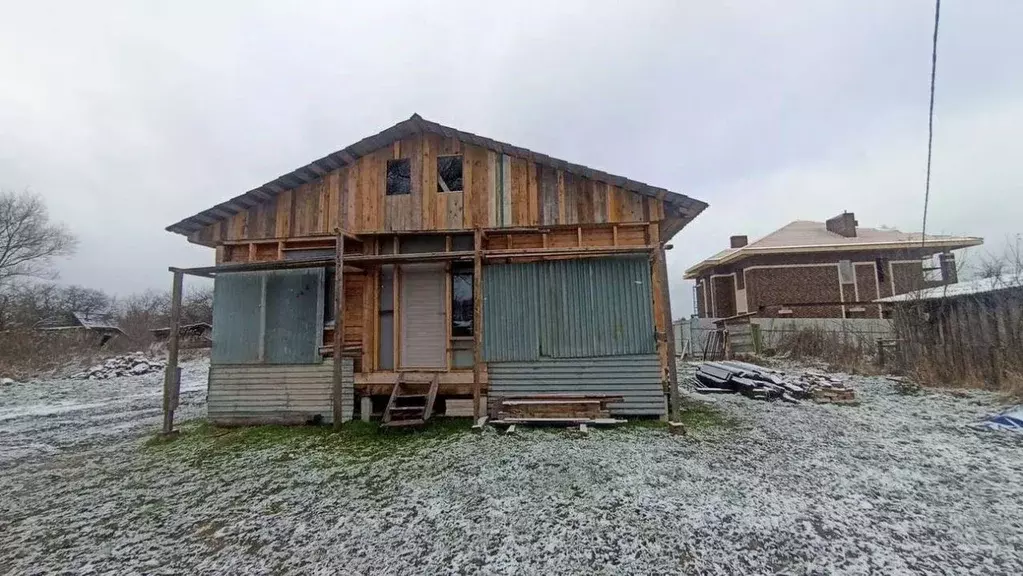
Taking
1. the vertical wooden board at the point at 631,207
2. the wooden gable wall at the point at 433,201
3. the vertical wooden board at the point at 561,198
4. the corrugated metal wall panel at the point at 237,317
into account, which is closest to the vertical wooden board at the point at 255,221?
the wooden gable wall at the point at 433,201

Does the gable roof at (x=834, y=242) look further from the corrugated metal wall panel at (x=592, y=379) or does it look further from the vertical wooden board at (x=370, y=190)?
the vertical wooden board at (x=370, y=190)

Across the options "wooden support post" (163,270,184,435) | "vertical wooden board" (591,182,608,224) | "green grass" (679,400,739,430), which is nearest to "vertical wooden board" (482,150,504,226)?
"vertical wooden board" (591,182,608,224)

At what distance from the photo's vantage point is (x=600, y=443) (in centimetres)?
586

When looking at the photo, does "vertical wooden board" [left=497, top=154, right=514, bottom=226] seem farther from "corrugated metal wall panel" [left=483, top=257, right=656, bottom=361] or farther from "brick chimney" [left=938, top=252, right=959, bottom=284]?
"brick chimney" [left=938, top=252, right=959, bottom=284]

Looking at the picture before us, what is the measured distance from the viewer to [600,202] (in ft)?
24.9

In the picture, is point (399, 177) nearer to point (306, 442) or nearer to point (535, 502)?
point (306, 442)

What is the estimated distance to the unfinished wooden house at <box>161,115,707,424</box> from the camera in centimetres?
727

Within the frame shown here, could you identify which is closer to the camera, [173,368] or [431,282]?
[173,368]

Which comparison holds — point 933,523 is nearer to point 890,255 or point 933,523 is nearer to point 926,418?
point 926,418

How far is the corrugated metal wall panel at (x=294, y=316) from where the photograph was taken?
785 cm

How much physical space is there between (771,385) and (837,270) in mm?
14678

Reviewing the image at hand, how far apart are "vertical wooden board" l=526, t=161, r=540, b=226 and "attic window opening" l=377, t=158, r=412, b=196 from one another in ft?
7.16

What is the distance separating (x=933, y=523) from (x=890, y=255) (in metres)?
21.9

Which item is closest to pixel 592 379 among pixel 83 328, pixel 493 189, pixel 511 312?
pixel 511 312
